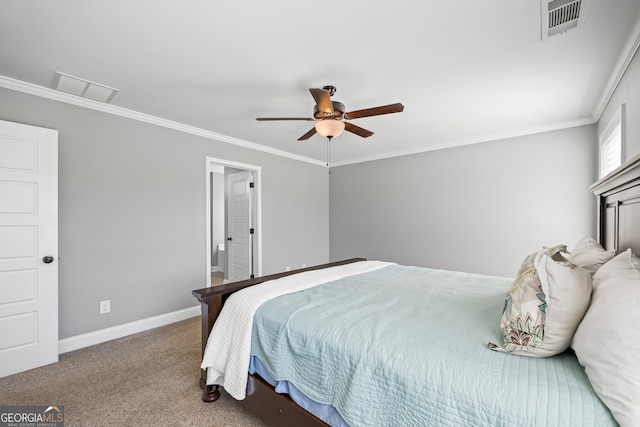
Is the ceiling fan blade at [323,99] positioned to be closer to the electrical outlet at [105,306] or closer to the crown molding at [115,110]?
the crown molding at [115,110]

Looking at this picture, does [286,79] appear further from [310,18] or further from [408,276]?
[408,276]

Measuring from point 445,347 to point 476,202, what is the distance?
3.47m

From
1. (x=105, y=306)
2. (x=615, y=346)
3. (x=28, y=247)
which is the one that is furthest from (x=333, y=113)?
(x=105, y=306)

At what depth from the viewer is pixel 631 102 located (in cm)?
207

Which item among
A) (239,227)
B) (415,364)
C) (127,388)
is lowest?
(127,388)

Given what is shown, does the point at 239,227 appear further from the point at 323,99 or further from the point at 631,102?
the point at 631,102

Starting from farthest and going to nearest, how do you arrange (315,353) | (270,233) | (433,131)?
(270,233)
(433,131)
(315,353)

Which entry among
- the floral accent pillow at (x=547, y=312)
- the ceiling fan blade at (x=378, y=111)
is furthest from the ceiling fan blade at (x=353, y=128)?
the floral accent pillow at (x=547, y=312)

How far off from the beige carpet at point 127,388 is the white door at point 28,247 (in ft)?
0.66

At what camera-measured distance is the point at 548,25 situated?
1779mm

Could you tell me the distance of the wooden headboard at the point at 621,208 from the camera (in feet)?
4.71

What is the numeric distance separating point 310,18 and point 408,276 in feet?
7.06

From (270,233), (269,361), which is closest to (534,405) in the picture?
(269,361)

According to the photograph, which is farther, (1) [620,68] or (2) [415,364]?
(1) [620,68]
